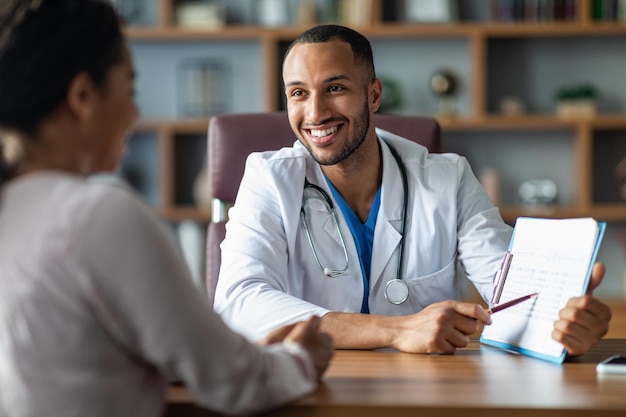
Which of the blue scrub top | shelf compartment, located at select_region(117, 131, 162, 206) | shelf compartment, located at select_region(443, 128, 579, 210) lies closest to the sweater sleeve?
the blue scrub top

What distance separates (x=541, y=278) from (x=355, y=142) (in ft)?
2.43

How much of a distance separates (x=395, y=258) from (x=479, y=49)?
2.49 meters

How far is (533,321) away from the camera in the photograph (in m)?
1.55

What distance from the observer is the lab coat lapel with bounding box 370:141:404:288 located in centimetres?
205

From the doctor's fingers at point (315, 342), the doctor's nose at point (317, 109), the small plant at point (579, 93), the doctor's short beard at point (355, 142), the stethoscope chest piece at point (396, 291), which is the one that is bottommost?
the stethoscope chest piece at point (396, 291)

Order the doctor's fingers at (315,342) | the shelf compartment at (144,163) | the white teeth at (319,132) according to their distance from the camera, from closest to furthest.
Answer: the doctor's fingers at (315,342) → the white teeth at (319,132) → the shelf compartment at (144,163)

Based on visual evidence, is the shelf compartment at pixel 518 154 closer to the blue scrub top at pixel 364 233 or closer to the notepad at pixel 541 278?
the blue scrub top at pixel 364 233

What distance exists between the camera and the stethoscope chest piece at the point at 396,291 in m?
1.98

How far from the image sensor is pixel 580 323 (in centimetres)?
145

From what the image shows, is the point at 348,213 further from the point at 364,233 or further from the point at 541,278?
the point at 541,278

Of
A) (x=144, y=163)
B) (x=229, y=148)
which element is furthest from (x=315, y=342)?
(x=144, y=163)

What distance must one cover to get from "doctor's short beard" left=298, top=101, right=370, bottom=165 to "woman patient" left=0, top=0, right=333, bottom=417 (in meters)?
1.10

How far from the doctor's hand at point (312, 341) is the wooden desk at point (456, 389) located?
0.12ft

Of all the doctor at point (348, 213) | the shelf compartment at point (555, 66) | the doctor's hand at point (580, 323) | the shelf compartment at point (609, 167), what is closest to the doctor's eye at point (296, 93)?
the doctor at point (348, 213)
